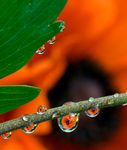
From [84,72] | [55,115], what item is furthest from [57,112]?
[84,72]

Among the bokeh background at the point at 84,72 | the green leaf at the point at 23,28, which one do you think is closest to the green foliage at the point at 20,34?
the green leaf at the point at 23,28

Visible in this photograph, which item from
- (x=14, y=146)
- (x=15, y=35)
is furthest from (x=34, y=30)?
(x=14, y=146)

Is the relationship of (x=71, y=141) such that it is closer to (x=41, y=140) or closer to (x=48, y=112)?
Result: (x=41, y=140)

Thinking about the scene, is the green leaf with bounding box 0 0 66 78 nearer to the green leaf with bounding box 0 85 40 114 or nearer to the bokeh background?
the green leaf with bounding box 0 85 40 114

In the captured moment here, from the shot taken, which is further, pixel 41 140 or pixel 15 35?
pixel 41 140

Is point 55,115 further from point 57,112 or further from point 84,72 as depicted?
point 84,72

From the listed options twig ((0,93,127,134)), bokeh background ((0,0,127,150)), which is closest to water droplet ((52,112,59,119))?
twig ((0,93,127,134))

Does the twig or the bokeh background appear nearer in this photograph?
the twig
